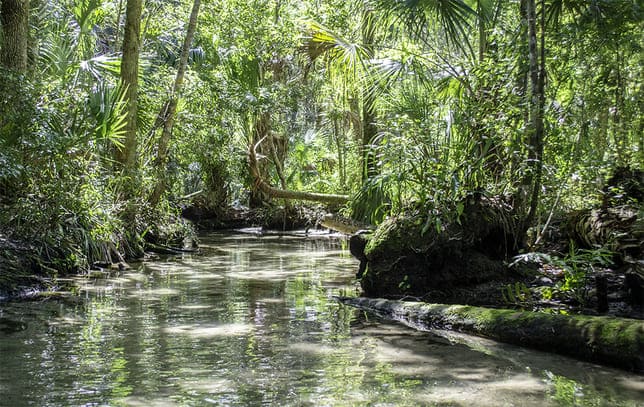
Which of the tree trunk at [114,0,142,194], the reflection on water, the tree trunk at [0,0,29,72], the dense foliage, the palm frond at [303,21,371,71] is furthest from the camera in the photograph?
the tree trunk at [114,0,142,194]

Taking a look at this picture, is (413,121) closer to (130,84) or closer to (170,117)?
(130,84)

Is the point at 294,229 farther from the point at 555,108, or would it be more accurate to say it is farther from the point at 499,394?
the point at 499,394

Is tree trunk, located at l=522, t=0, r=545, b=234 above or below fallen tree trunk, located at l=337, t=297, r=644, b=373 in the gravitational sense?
above

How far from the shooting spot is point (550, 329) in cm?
490

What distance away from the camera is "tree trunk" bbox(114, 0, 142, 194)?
1202cm

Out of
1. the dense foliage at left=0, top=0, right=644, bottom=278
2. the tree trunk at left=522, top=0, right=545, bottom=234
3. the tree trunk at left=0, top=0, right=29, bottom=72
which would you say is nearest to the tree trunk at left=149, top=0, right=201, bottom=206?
the dense foliage at left=0, top=0, right=644, bottom=278

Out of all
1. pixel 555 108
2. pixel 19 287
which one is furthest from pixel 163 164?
pixel 555 108

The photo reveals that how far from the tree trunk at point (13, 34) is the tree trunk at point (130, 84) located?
8.88 ft

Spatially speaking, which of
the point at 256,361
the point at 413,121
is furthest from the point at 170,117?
the point at 256,361

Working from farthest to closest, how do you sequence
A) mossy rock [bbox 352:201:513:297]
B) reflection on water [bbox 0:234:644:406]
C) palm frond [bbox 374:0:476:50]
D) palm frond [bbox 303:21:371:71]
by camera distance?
palm frond [bbox 303:21:371:71]
palm frond [bbox 374:0:476:50]
mossy rock [bbox 352:201:513:297]
reflection on water [bbox 0:234:644:406]

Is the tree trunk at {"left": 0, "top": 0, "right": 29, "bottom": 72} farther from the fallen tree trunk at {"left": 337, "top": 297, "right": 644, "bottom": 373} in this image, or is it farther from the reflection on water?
the fallen tree trunk at {"left": 337, "top": 297, "right": 644, "bottom": 373}

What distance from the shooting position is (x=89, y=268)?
380 inches

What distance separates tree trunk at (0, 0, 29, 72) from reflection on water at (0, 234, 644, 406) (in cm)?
383

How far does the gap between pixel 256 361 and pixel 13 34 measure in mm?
7242
